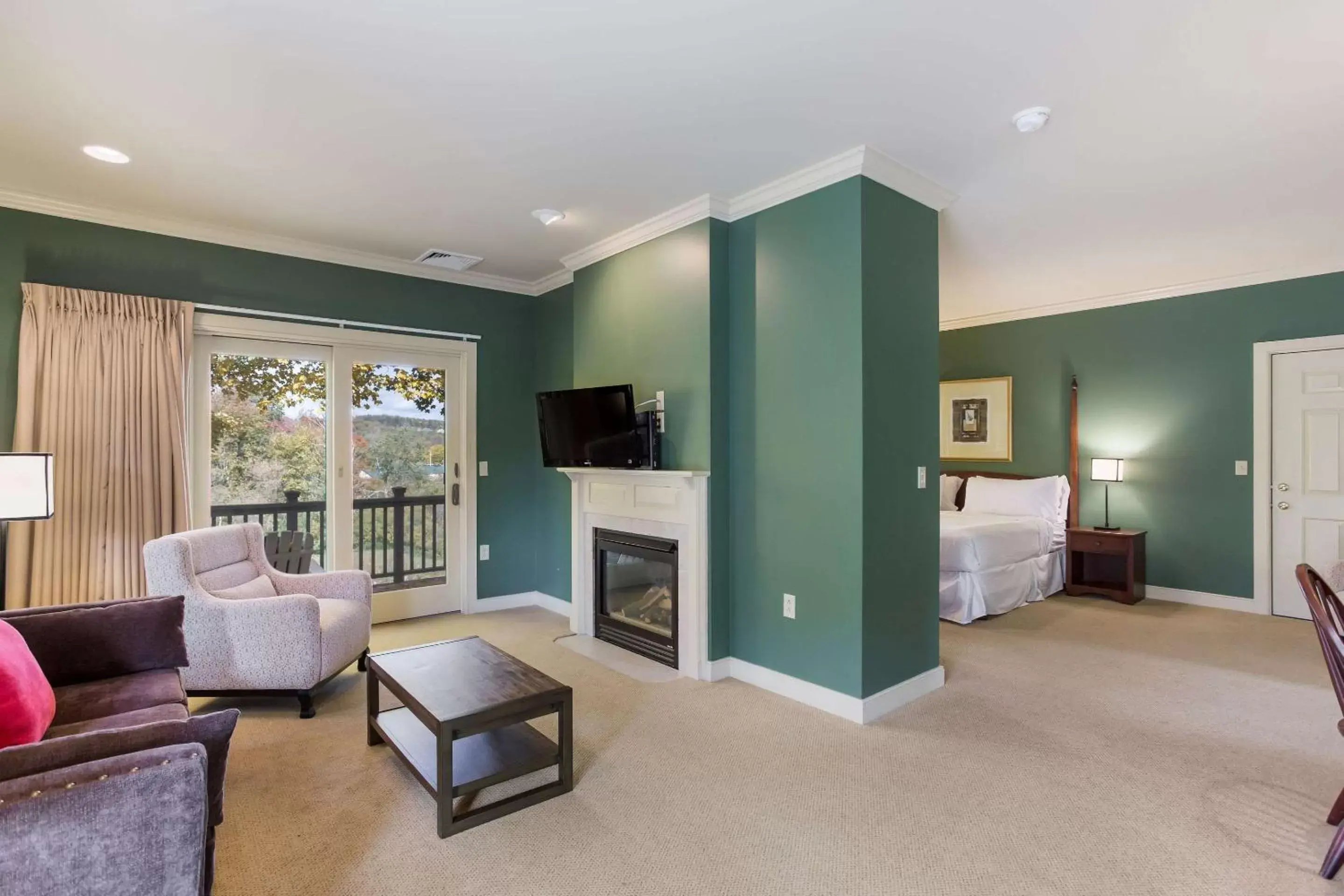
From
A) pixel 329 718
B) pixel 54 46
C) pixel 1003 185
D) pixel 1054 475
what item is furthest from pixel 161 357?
pixel 1054 475

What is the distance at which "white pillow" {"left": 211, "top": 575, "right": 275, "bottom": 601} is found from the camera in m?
3.21

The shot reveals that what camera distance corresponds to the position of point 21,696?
1741mm

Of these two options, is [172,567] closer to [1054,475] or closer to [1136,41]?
[1136,41]

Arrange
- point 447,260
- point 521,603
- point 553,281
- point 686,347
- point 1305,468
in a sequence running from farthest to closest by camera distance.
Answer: point 521,603
point 553,281
point 1305,468
point 447,260
point 686,347

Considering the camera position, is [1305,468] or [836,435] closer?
[836,435]

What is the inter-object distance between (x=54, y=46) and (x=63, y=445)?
7.01ft

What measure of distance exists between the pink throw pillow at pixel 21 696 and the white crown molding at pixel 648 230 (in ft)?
10.4

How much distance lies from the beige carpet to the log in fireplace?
1.17ft

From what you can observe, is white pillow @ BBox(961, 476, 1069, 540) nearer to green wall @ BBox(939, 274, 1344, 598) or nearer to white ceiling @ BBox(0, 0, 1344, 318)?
green wall @ BBox(939, 274, 1344, 598)

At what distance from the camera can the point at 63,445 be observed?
3496 mm

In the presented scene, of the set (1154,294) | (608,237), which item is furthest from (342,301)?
(1154,294)

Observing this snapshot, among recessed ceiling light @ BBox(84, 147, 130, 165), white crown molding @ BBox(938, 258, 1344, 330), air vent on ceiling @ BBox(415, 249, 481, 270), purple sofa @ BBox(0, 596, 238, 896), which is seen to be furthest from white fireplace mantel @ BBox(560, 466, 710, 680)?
white crown molding @ BBox(938, 258, 1344, 330)

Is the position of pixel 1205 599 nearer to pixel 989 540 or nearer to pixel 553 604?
pixel 989 540

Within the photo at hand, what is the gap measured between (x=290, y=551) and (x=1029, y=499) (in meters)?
5.74
